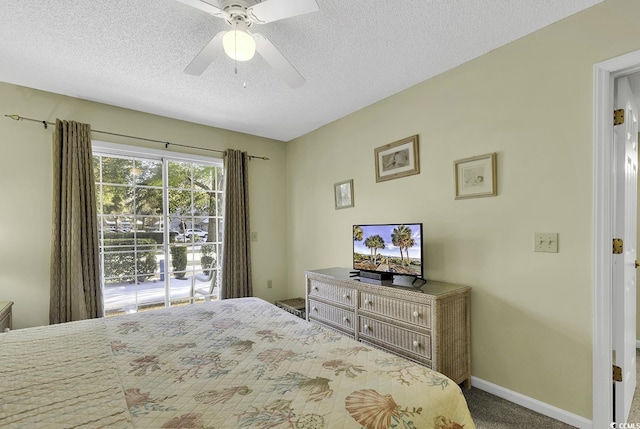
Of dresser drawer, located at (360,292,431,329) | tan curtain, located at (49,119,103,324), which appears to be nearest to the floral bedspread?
dresser drawer, located at (360,292,431,329)

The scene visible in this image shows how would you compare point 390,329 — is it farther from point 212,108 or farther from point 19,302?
point 19,302

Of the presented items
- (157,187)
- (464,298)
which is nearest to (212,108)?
(157,187)

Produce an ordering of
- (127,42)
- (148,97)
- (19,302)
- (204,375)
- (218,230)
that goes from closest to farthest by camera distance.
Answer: (204,375), (127,42), (19,302), (148,97), (218,230)

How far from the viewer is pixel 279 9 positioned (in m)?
1.51

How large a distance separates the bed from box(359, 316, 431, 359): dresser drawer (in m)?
0.86

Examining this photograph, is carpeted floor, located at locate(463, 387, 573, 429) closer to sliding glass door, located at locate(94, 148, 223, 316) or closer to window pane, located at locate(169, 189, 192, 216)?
sliding glass door, located at locate(94, 148, 223, 316)

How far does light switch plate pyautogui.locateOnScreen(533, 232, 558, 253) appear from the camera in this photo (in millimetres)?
1918

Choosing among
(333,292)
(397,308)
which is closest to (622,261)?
(397,308)

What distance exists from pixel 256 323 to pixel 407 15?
6.92 feet

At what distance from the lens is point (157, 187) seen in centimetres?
352

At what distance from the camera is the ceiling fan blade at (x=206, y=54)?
1730 millimetres

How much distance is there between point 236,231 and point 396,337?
2.38m

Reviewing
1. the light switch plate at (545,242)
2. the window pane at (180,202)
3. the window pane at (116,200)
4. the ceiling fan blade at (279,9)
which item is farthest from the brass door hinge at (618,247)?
the window pane at (116,200)

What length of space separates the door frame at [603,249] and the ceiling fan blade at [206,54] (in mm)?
2217
